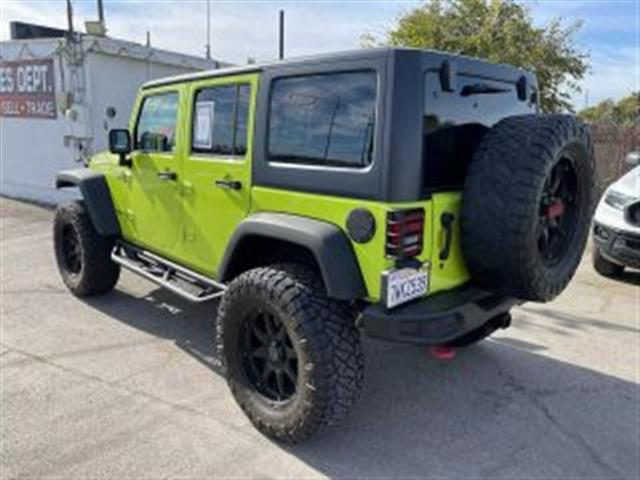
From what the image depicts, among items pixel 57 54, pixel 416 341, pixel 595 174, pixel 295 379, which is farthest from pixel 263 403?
pixel 57 54

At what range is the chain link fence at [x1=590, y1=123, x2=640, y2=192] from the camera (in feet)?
42.3

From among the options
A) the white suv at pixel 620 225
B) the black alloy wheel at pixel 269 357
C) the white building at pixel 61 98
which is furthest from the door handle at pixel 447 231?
the white building at pixel 61 98

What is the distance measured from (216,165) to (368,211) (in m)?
1.39

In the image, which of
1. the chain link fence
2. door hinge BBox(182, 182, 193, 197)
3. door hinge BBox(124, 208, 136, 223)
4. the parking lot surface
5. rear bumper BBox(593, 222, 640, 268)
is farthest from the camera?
the chain link fence

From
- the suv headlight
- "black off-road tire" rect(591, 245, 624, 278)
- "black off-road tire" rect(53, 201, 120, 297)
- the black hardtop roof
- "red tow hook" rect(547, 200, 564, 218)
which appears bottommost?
"black off-road tire" rect(591, 245, 624, 278)

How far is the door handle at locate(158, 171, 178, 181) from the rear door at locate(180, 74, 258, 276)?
159 millimetres

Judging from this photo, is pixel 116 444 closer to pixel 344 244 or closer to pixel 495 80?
pixel 344 244

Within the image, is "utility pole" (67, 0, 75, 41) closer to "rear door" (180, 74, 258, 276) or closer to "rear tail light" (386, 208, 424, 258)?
"rear door" (180, 74, 258, 276)

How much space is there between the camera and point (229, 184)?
3871 mm

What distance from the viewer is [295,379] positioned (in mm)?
3441

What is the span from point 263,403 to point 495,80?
233 centimetres

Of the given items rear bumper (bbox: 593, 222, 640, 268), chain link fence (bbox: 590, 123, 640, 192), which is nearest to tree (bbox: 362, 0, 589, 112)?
chain link fence (bbox: 590, 123, 640, 192)

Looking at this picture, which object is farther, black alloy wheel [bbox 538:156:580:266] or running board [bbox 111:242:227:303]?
running board [bbox 111:242:227:303]

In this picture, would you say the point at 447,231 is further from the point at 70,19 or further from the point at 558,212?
the point at 70,19
